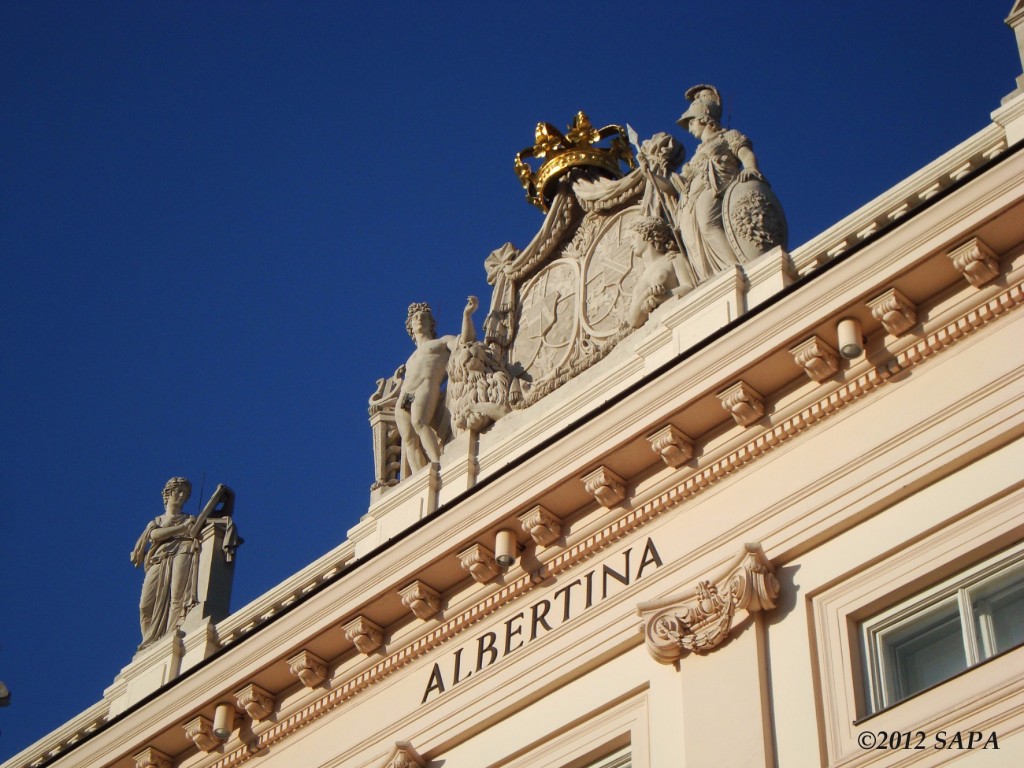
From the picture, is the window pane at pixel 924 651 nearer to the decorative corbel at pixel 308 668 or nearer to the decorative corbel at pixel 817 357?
the decorative corbel at pixel 817 357

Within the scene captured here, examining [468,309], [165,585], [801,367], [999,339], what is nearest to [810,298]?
[801,367]

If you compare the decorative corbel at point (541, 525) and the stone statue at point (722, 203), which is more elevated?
the stone statue at point (722, 203)

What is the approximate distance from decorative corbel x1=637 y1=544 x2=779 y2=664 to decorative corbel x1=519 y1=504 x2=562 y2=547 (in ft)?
5.46

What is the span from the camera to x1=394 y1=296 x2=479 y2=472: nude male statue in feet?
65.9

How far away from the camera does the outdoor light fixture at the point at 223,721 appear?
60.3 ft

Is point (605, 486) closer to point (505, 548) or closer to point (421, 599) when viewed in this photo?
point (505, 548)

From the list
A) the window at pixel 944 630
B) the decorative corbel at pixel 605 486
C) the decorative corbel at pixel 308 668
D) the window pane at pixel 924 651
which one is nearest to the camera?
the window at pixel 944 630

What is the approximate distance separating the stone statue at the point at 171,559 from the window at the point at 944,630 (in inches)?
377

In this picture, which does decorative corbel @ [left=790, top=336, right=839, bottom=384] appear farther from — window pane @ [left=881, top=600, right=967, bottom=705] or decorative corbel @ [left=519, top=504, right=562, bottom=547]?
decorative corbel @ [left=519, top=504, right=562, bottom=547]

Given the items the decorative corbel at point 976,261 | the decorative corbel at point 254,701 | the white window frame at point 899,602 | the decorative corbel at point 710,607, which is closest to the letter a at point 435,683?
the decorative corbel at point 254,701

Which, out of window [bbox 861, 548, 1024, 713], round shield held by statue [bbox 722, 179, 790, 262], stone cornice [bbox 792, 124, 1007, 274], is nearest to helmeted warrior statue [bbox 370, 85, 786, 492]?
round shield held by statue [bbox 722, 179, 790, 262]

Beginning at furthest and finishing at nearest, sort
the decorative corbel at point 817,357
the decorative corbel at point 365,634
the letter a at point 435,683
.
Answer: the decorative corbel at point 365,634 < the letter a at point 435,683 < the decorative corbel at point 817,357

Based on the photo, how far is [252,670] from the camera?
18.2 m

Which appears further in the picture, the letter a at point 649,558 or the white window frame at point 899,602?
the letter a at point 649,558
